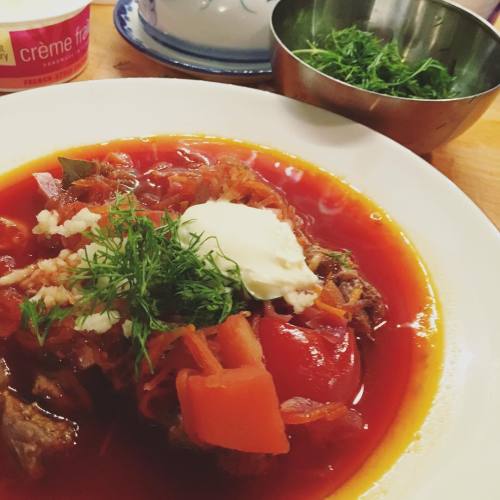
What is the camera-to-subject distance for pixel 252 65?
144 inches

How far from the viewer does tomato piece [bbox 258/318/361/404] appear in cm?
200

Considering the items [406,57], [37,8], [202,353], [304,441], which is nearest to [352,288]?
[304,441]

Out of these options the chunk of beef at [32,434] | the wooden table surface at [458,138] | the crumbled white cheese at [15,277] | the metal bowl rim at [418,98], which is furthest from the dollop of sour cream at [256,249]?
the wooden table surface at [458,138]

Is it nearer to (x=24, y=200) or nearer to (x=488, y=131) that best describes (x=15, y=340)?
(x=24, y=200)

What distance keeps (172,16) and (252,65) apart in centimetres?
57

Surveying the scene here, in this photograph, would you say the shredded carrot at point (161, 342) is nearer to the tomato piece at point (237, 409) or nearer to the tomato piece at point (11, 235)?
the tomato piece at point (237, 409)

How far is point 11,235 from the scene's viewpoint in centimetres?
259

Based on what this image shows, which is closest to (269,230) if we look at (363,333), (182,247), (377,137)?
(182,247)

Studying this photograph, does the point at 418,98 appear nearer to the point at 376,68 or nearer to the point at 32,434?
the point at 376,68

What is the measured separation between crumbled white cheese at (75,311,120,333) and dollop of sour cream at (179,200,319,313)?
396 millimetres

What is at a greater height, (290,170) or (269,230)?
(269,230)

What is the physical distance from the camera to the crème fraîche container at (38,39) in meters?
3.07

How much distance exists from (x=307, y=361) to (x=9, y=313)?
1.07 m

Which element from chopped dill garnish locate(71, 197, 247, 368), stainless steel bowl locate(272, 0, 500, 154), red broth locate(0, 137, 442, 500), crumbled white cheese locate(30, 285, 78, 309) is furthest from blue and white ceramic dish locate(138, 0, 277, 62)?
crumbled white cheese locate(30, 285, 78, 309)
